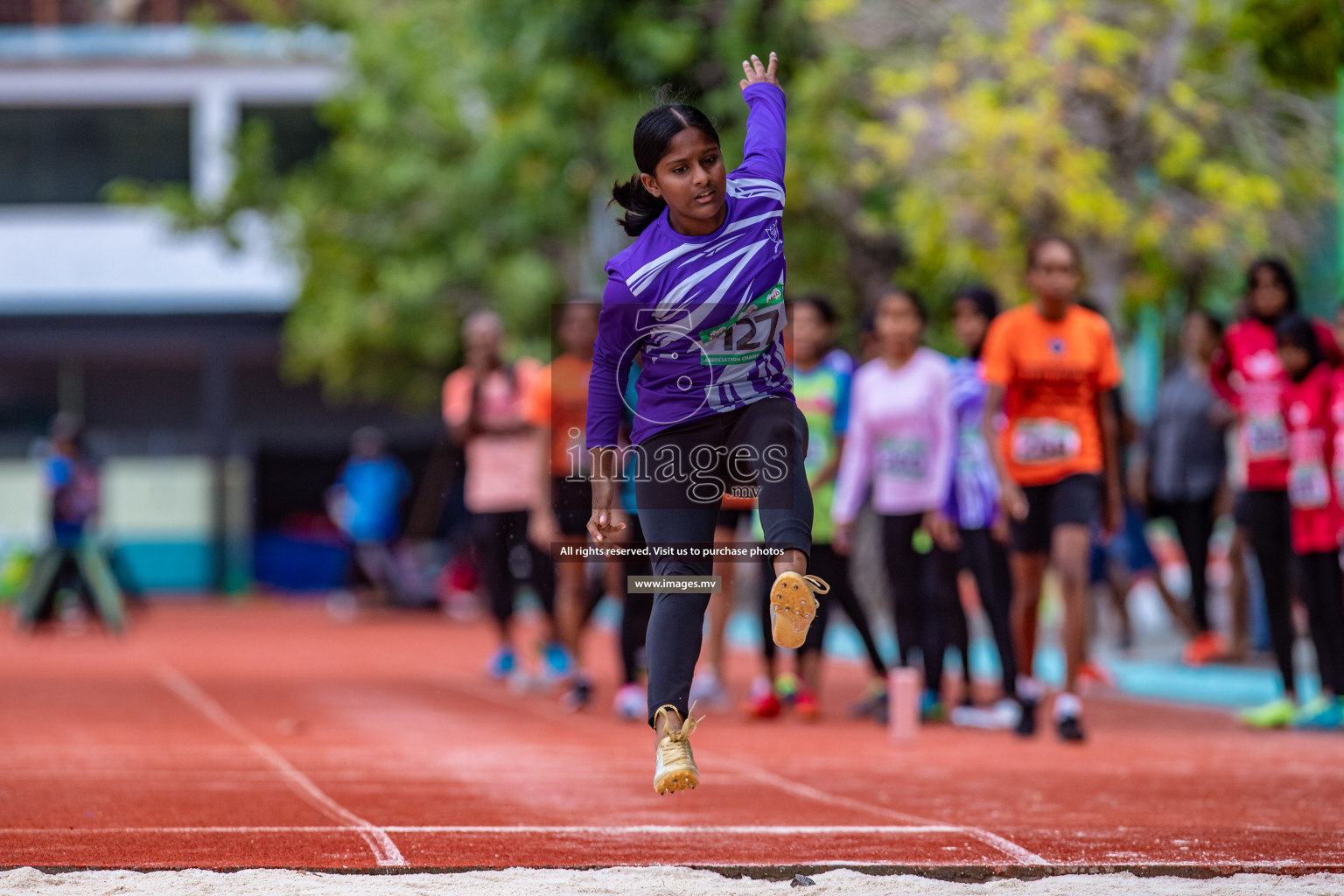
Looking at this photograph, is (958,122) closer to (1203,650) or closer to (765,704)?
(1203,650)

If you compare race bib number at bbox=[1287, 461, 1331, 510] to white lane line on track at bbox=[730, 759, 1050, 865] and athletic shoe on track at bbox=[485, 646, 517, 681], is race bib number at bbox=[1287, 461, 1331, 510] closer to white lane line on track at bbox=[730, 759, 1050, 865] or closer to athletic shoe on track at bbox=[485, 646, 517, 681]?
white lane line on track at bbox=[730, 759, 1050, 865]

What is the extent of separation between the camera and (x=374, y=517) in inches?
949

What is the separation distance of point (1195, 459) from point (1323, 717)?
10.9 ft

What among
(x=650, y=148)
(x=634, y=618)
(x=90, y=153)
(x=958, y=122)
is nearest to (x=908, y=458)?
(x=634, y=618)

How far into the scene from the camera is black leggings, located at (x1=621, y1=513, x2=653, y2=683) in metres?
10.2

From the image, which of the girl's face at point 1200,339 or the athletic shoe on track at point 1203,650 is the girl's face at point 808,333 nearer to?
the girl's face at point 1200,339

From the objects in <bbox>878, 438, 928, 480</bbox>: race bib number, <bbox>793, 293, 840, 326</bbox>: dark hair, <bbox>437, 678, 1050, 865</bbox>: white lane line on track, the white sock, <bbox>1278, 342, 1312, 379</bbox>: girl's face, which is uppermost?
<bbox>793, 293, 840, 326</bbox>: dark hair

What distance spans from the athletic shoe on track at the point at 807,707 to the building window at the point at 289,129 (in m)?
27.8

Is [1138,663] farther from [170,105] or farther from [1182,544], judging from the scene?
[170,105]

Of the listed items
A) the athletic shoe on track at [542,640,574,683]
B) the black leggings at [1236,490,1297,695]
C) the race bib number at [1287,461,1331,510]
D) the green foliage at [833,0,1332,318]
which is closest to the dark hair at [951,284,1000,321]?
the black leggings at [1236,490,1297,695]

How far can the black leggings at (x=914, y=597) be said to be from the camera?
33.1ft

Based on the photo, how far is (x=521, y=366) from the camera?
12711mm

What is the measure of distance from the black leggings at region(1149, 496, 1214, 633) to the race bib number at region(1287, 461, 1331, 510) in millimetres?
3110

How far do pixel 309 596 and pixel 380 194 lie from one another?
812cm
